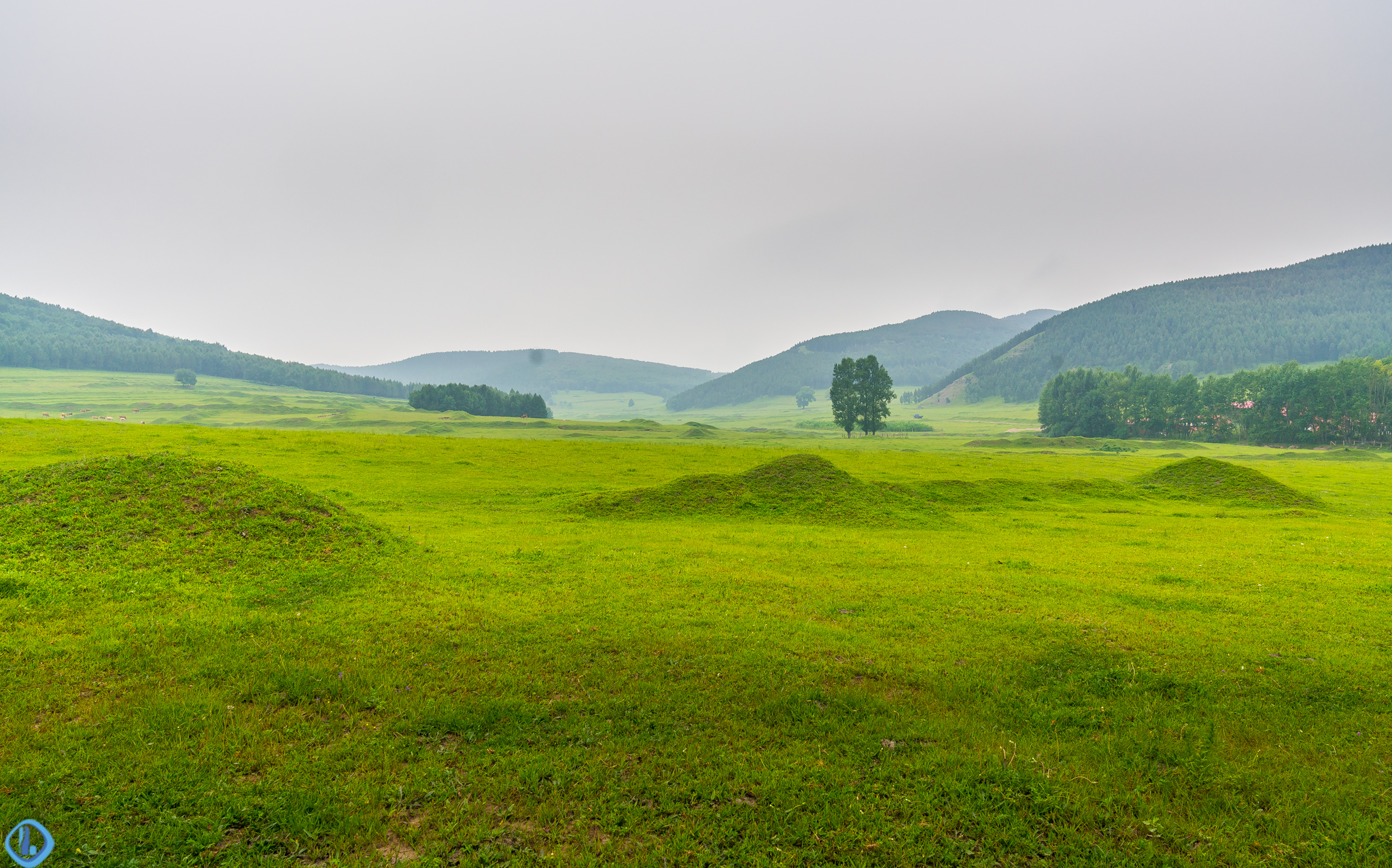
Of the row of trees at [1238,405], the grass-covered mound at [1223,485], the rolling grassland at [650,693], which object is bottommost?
the rolling grassland at [650,693]

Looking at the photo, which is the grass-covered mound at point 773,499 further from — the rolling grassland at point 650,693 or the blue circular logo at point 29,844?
the blue circular logo at point 29,844

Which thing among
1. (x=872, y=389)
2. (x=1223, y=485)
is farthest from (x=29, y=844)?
(x=872, y=389)

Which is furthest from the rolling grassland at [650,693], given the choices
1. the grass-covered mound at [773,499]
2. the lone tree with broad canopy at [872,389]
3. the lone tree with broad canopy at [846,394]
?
the lone tree with broad canopy at [872,389]

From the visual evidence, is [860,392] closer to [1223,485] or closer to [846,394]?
[846,394]

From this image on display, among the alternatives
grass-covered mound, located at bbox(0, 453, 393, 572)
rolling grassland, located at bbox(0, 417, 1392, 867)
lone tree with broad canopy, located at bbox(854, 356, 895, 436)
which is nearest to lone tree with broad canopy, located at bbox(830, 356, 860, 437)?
lone tree with broad canopy, located at bbox(854, 356, 895, 436)

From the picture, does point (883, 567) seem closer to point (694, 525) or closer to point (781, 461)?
point (694, 525)

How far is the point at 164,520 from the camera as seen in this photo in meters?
15.6

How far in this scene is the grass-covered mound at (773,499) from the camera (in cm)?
2717

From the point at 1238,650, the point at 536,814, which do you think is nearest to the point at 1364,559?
the point at 1238,650

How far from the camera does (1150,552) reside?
21.1 meters

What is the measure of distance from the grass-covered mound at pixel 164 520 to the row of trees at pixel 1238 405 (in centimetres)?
15647

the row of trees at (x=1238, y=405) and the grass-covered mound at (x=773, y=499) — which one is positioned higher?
the row of trees at (x=1238, y=405)

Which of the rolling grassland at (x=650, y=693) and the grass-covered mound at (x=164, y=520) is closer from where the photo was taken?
the rolling grassland at (x=650, y=693)

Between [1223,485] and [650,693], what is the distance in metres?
44.5
